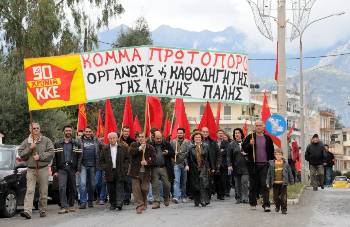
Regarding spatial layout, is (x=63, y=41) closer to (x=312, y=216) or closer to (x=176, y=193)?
(x=176, y=193)

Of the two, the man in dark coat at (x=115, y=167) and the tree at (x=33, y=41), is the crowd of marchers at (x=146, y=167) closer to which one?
the man in dark coat at (x=115, y=167)

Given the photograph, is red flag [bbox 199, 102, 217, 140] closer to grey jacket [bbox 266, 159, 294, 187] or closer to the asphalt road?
the asphalt road

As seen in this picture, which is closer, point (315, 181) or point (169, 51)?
point (169, 51)

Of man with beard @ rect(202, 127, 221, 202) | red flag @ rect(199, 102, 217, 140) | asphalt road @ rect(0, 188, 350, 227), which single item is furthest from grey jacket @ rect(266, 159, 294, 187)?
red flag @ rect(199, 102, 217, 140)

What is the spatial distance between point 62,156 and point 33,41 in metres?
17.6

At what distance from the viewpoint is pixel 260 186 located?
52.3ft

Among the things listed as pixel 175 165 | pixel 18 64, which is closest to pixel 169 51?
pixel 175 165

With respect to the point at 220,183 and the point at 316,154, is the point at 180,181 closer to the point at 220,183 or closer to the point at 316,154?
the point at 220,183

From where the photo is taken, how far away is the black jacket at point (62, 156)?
1692 centimetres

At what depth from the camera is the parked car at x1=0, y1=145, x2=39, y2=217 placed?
51.5 ft

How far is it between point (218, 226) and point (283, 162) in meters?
3.21

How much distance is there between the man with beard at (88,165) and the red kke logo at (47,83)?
1.07 meters

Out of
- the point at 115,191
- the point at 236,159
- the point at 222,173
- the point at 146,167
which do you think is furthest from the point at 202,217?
the point at 222,173

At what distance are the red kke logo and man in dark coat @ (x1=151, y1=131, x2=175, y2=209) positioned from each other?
230 cm
